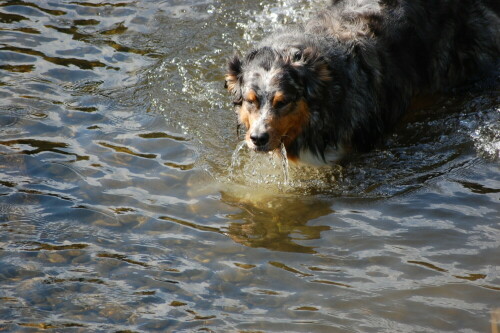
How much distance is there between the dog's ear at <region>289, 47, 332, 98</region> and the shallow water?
848 millimetres

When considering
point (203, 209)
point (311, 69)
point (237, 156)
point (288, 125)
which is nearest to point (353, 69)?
point (311, 69)

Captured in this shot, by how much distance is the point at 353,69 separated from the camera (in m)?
6.71

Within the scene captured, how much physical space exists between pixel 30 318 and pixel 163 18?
5426 mm

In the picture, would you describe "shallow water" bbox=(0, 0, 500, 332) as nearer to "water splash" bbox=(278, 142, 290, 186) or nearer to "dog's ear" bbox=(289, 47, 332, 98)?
"water splash" bbox=(278, 142, 290, 186)

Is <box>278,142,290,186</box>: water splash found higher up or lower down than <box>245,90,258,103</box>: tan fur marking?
lower down

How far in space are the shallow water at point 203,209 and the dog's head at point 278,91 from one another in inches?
20.8

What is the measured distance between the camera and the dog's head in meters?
6.19

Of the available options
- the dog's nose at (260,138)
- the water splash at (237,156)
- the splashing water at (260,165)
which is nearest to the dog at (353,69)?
the dog's nose at (260,138)

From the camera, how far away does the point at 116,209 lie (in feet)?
19.6

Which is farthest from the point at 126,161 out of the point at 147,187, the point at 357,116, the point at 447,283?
the point at 447,283

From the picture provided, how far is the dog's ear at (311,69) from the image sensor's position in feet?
20.7

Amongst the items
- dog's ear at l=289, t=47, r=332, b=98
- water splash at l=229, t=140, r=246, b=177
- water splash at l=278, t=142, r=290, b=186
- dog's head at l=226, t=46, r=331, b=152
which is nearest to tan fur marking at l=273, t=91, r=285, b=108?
dog's head at l=226, t=46, r=331, b=152

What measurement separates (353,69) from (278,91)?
964 millimetres

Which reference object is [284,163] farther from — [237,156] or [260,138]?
[260,138]
